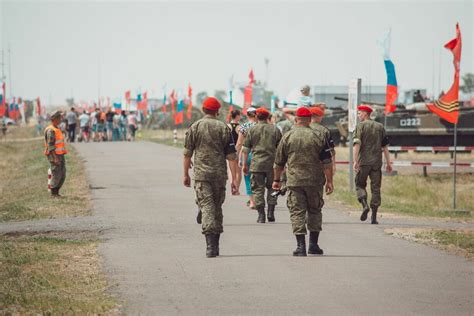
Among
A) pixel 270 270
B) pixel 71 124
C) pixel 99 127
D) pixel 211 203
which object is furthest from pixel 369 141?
pixel 99 127

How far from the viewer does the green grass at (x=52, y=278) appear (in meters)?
8.42

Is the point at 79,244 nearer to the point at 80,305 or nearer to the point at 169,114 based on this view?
the point at 80,305

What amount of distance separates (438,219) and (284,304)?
9.92 meters

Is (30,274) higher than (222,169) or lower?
lower

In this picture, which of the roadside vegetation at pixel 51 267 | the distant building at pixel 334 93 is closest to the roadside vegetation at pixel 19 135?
the distant building at pixel 334 93

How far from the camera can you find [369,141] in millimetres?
15414

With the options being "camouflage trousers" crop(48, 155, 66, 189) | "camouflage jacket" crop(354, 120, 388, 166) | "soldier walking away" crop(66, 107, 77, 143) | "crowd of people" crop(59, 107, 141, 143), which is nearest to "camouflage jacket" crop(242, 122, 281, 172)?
"camouflage jacket" crop(354, 120, 388, 166)

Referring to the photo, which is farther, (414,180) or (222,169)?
(414,180)

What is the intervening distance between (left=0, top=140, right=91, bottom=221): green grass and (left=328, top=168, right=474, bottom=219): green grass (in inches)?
208

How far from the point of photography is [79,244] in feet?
42.2

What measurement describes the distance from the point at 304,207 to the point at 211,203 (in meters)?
1.09

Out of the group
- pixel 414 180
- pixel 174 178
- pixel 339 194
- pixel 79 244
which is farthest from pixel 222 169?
pixel 414 180

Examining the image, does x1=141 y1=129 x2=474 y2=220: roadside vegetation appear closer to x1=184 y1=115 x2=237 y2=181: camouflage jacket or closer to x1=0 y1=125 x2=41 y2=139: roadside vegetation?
x1=184 y1=115 x2=237 y2=181: camouflage jacket

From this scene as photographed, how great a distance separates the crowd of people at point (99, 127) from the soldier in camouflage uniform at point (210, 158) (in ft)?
122
